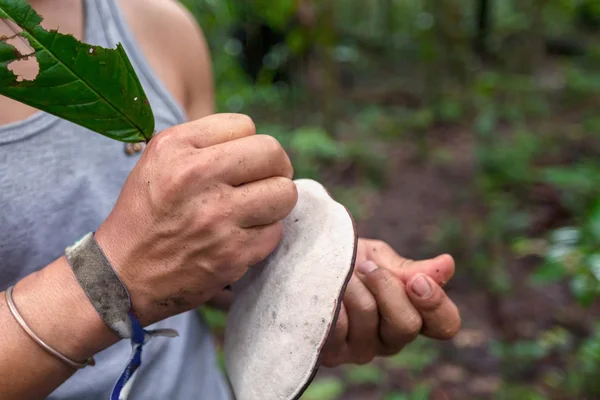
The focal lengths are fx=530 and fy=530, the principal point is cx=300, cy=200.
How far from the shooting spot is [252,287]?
78 centimetres

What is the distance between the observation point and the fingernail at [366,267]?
84 centimetres

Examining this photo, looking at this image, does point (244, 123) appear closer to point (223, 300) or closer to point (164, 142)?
point (164, 142)

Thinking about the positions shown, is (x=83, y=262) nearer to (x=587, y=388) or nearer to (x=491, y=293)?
(x=587, y=388)

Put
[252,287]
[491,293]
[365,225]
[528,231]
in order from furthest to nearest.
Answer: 1. [365,225]
2. [528,231]
3. [491,293]
4. [252,287]

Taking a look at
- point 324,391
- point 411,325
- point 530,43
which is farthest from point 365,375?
point 530,43

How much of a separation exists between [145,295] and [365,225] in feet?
10.2

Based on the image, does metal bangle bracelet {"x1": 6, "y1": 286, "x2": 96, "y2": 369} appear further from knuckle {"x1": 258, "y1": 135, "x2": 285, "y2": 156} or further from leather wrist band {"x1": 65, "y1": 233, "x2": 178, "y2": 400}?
knuckle {"x1": 258, "y1": 135, "x2": 285, "y2": 156}

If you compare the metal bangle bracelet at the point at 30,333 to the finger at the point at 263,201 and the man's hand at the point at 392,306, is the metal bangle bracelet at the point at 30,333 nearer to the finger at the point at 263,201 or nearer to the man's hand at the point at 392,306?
the finger at the point at 263,201

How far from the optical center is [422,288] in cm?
84

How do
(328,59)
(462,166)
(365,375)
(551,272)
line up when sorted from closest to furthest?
(551,272) → (365,375) → (328,59) → (462,166)

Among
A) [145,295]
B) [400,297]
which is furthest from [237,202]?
[400,297]

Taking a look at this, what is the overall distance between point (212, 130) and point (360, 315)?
383mm

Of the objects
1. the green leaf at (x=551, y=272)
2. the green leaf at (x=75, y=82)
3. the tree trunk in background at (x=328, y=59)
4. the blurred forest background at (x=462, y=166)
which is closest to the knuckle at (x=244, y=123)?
the green leaf at (x=75, y=82)

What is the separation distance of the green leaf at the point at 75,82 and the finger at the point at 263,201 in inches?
6.8
